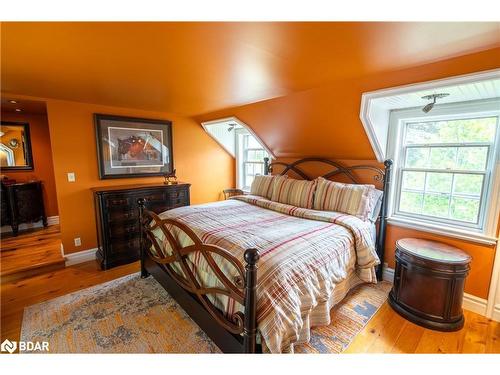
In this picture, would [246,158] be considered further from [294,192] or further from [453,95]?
[453,95]

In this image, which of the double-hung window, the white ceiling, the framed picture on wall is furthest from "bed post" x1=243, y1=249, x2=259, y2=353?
the double-hung window

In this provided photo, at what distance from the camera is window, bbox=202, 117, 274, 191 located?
4.41m

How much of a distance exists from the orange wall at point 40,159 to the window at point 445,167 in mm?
5762

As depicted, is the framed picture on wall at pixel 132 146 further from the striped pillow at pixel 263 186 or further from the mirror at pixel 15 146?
the mirror at pixel 15 146

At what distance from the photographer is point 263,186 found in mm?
3473

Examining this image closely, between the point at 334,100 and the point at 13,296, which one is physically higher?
the point at 334,100

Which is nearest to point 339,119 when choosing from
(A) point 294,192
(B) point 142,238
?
(A) point 294,192

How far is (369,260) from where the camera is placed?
2.24 m

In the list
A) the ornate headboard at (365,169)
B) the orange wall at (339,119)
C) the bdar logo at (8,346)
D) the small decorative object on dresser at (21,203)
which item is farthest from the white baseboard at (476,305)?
the small decorative object on dresser at (21,203)
